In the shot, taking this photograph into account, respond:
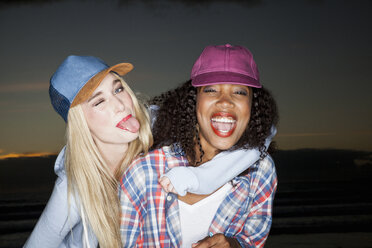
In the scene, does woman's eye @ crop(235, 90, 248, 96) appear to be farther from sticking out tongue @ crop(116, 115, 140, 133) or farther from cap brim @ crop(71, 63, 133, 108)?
cap brim @ crop(71, 63, 133, 108)

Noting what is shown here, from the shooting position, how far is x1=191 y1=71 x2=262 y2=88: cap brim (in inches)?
98.7

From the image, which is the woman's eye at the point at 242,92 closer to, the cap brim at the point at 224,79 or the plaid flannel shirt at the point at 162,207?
the cap brim at the point at 224,79

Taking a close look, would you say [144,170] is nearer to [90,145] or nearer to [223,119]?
[90,145]

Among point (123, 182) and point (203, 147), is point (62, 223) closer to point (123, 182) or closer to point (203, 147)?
point (123, 182)

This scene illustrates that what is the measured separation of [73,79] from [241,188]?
4.75 ft

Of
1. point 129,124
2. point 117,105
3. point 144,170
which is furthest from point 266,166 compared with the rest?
point 117,105

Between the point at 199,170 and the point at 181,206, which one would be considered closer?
the point at 199,170

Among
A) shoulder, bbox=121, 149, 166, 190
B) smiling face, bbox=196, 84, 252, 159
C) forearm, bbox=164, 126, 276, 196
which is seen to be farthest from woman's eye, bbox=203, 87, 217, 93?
shoulder, bbox=121, 149, 166, 190

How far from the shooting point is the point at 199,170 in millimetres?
2572

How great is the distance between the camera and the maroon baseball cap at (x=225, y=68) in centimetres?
253

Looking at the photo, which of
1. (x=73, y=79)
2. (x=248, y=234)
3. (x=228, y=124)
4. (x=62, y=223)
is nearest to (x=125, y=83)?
(x=73, y=79)

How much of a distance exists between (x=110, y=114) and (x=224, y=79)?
0.84 metres

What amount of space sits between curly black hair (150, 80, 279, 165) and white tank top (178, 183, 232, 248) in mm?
293

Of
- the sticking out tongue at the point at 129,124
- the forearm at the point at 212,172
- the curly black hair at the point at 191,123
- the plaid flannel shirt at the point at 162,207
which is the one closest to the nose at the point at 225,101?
the curly black hair at the point at 191,123
